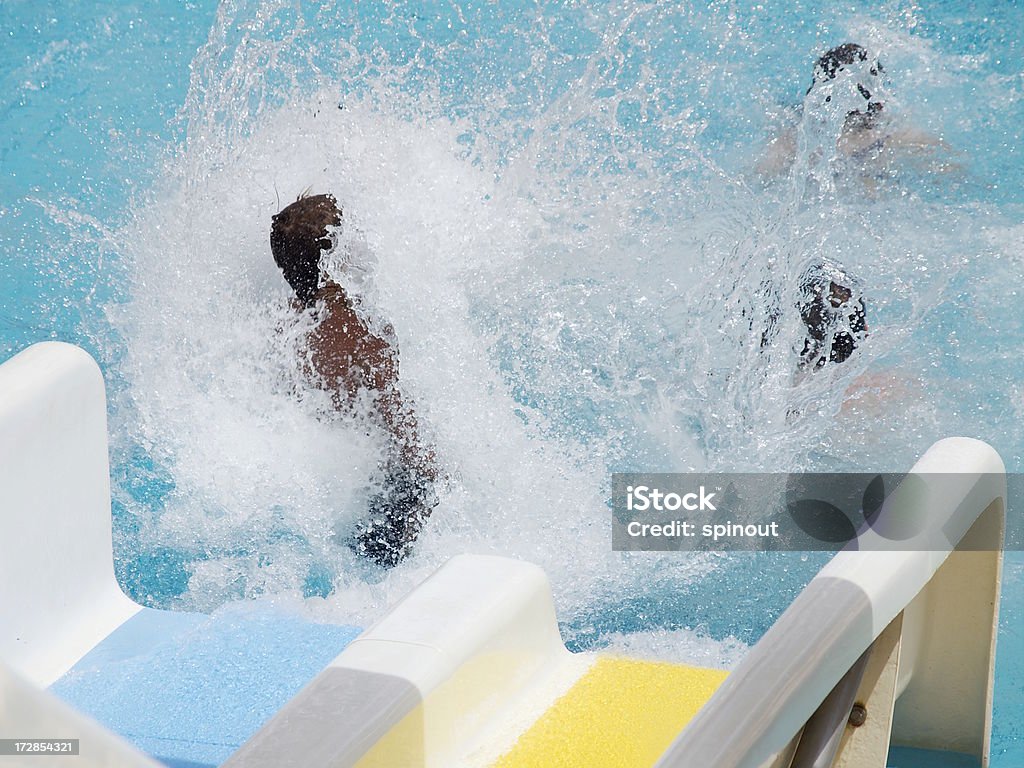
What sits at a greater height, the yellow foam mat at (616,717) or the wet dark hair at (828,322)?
the wet dark hair at (828,322)

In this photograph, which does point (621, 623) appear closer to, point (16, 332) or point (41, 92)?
point (16, 332)

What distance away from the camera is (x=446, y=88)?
538 centimetres

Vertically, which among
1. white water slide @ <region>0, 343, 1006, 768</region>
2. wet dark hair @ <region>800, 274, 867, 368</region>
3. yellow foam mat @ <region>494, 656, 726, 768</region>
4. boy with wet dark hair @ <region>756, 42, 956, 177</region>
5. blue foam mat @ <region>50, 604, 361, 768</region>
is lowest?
blue foam mat @ <region>50, 604, 361, 768</region>

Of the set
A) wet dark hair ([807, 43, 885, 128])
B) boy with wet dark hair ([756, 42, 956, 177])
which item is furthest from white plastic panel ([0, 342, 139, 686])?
wet dark hair ([807, 43, 885, 128])

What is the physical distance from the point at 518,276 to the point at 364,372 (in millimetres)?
917

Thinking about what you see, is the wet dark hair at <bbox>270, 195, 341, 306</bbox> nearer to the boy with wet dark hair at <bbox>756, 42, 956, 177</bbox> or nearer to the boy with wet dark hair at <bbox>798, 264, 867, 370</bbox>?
the boy with wet dark hair at <bbox>798, 264, 867, 370</bbox>

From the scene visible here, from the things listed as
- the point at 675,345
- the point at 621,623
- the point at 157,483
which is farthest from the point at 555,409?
the point at 157,483

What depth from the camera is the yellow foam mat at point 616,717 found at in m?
1.37

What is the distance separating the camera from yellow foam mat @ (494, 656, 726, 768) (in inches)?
54.1

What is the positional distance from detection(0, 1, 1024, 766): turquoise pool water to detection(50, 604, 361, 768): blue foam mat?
412mm

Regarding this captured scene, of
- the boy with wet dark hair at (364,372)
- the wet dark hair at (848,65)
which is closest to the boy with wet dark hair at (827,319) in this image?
the boy with wet dark hair at (364,372)

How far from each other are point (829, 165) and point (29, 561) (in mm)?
3188

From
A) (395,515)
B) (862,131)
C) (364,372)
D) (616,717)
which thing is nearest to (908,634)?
(616,717)

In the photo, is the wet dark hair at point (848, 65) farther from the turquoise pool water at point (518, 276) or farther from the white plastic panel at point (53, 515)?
the white plastic panel at point (53, 515)
